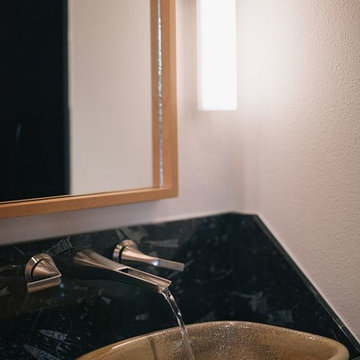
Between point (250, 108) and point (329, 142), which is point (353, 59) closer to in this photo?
point (329, 142)

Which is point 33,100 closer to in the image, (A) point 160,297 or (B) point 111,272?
(B) point 111,272

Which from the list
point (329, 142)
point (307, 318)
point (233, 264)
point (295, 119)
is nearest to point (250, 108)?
point (295, 119)

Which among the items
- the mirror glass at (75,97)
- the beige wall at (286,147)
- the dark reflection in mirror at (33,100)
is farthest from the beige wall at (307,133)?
the dark reflection in mirror at (33,100)

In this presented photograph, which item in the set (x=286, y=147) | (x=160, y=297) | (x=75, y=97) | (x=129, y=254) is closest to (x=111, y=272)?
(x=129, y=254)

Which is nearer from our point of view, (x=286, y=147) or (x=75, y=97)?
(x=75, y=97)

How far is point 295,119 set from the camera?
1.40 m

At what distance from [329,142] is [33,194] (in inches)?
26.2

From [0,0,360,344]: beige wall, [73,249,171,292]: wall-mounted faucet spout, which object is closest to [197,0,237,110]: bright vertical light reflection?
[0,0,360,344]: beige wall

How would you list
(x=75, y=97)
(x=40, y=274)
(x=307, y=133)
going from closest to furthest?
(x=40, y=274) < (x=75, y=97) < (x=307, y=133)

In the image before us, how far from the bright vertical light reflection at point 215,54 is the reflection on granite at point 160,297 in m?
0.32

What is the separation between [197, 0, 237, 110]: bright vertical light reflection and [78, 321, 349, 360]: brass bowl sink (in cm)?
54

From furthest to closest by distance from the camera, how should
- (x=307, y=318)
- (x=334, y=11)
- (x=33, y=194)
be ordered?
(x=307, y=318) → (x=334, y=11) → (x=33, y=194)

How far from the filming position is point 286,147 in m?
1.42

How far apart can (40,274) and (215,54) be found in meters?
0.68
